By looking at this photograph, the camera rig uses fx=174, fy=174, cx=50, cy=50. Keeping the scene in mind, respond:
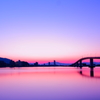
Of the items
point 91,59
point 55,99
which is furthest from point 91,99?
point 91,59

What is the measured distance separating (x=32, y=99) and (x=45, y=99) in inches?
50.0

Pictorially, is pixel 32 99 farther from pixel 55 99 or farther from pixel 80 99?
pixel 80 99

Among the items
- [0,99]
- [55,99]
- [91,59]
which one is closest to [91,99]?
[55,99]

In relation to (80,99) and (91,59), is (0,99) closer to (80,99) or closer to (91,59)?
(80,99)

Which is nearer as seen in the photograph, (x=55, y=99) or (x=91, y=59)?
(x=55, y=99)

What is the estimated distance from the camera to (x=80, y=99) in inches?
655

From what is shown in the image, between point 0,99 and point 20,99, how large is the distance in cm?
199

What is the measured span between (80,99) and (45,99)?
11.1ft

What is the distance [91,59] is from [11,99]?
123m

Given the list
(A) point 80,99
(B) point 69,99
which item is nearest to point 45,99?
(B) point 69,99

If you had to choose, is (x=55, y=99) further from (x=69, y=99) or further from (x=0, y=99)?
(x=0, y=99)

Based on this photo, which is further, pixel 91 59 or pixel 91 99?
pixel 91 59

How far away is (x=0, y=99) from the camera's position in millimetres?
16984

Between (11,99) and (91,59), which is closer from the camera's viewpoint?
(11,99)
